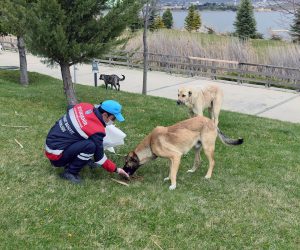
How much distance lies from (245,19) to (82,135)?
31055 mm

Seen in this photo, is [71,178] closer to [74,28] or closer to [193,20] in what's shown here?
[74,28]

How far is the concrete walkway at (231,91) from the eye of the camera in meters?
13.7

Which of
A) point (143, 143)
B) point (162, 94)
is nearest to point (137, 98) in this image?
point (162, 94)

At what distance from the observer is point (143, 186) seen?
6043 mm

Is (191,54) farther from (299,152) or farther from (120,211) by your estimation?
(120,211)

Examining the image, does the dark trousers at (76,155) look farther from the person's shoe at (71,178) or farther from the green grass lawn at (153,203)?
the green grass lawn at (153,203)

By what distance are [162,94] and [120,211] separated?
10.8m

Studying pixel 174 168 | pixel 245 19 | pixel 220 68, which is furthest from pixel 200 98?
pixel 245 19

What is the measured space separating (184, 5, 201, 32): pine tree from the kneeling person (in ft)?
116

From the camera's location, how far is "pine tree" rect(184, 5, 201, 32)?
4012cm

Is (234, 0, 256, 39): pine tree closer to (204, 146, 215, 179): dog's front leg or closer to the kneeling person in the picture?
(204, 146, 215, 179): dog's front leg

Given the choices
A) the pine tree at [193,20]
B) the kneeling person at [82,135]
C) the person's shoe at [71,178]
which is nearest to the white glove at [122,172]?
the kneeling person at [82,135]

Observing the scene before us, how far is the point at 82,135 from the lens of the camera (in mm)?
5637

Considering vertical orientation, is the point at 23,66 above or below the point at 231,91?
above
